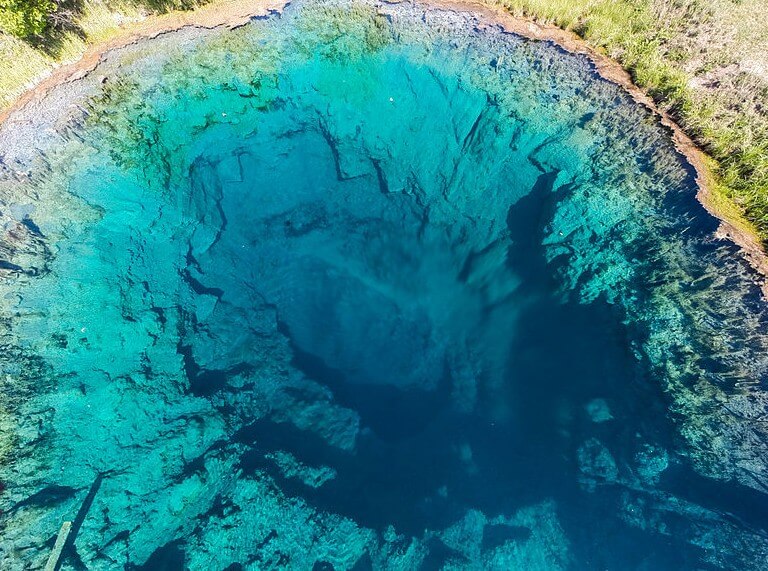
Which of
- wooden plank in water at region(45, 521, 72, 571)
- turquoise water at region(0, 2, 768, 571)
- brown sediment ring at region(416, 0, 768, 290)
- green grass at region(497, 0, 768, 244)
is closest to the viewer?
wooden plank in water at region(45, 521, 72, 571)

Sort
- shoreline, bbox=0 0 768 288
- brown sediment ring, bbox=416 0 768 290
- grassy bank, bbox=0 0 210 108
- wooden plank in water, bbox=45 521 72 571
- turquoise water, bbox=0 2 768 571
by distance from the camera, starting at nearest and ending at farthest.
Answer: wooden plank in water, bbox=45 521 72 571 < turquoise water, bbox=0 2 768 571 < brown sediment ring, bbox=416 0 768 290 < shoreline, bbox=0 0 768 288 < grassy bank, bbox=0 0 210 108

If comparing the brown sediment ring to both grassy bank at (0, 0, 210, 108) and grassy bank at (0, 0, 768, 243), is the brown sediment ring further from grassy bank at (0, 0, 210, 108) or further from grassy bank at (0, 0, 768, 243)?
grassy bank at (0, 0, 210, 108)

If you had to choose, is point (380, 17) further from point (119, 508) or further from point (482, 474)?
point (119, 508)

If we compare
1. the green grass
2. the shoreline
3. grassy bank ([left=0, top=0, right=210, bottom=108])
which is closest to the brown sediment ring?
the shoreline

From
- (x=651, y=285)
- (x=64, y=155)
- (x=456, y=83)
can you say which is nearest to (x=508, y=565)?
(x=651, y=285)

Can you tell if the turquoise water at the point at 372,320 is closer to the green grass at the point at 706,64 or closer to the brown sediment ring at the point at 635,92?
the brown sediment ring at the point at 635,92
